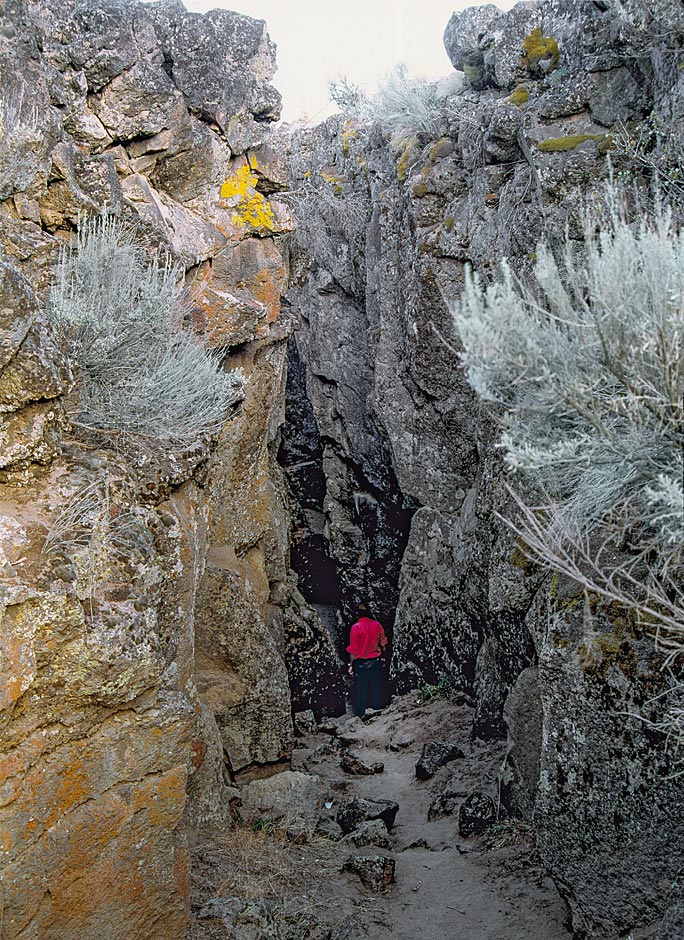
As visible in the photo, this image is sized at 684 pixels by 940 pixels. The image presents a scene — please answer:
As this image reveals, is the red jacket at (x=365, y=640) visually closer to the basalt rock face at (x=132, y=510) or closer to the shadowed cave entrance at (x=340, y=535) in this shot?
the shadowed cave entrance at (x=340, y=535)

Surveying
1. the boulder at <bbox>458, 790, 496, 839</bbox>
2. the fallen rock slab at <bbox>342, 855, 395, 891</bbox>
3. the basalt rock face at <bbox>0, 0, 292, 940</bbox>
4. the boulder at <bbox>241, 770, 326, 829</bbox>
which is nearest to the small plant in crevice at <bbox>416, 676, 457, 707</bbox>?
the basalt rock face at <bbox>0, 0, 292, 940</bbox>

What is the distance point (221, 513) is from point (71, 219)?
3506 millimetres

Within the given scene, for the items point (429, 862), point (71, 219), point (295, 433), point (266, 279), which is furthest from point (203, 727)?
point (295, 433)

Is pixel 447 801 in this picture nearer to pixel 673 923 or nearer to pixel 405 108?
pixel 673 923

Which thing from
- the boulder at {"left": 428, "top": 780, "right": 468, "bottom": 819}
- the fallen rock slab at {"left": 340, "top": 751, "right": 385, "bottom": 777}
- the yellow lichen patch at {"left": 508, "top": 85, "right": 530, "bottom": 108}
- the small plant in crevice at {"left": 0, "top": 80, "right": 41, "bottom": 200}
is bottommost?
the boulder at {"left": 428, "top": 780, "right": 468, "bottom": 819}

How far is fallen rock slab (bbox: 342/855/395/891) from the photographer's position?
708 centimetres

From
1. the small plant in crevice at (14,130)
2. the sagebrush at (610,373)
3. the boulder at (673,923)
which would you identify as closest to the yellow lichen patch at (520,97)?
the small plant in crevice at (14,130)

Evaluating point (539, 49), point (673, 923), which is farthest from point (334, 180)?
point (673, 923)

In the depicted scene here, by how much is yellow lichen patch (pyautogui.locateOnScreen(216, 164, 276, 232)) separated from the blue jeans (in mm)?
6715

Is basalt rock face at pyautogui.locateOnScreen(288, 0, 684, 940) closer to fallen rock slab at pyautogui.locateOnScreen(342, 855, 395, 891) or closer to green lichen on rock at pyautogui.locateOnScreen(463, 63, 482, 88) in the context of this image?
green lichen on rock at pyautogui.locateOnScreen(463, 63, 482, 88)

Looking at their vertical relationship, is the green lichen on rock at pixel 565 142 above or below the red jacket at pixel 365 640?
above

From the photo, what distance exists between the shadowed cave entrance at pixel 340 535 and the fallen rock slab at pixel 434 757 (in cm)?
340

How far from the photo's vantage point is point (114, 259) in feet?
22.2

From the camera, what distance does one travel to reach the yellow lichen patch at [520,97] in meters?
10.1
